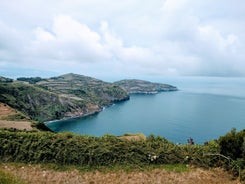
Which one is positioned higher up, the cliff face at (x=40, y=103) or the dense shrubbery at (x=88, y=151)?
the dense shrubbery at (x=88, y=151)

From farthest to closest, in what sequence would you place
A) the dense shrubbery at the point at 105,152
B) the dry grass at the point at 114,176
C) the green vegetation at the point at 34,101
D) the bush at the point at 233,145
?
the green vegetation at the point at 34,101 → the dense shrubbery at the point at 105,152 → the bush at the point at 233,145 → the dry grass at the point at 114,176

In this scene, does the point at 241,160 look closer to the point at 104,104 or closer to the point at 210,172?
the point at 210,172

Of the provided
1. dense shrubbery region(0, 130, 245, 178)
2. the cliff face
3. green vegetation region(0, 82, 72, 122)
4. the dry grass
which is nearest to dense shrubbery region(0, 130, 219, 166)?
dense shrubbery region(0, 130, 245, 178)

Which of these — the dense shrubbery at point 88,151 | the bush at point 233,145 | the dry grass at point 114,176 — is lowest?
the dry grass at point 114,176

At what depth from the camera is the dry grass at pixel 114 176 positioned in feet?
28.6

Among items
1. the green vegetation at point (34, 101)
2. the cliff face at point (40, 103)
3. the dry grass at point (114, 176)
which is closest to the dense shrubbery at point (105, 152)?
the dry grass at point (114, 176)

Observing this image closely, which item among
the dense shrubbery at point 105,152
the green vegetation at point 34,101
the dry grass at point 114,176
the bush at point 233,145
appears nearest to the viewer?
the dry grass at point 114,176

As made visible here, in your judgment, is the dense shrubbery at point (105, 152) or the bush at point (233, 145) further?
the dense shrubbery at point (105, 152)

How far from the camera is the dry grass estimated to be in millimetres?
8703

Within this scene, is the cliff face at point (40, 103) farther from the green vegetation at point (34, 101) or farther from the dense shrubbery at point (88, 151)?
the dense shrubbery at point (88, 151)

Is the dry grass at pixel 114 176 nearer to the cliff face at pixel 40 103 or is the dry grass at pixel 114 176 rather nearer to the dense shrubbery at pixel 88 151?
the dense shrubbery at pixel 88 151

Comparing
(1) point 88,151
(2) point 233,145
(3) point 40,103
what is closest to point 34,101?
(3) point 40,103

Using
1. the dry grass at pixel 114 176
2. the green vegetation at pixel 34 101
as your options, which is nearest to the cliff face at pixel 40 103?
the green vegetation at pixel 34 101

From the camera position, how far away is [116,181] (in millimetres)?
8750
